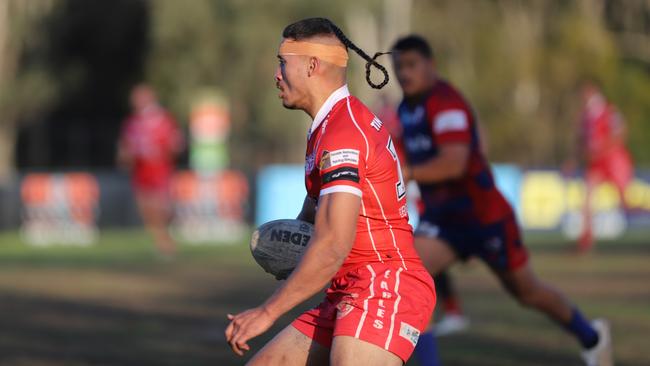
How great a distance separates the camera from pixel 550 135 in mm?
47844

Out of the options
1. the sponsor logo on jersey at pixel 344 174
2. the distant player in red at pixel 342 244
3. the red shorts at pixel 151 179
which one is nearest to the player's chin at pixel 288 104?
the distant player in red at pixel 342 244

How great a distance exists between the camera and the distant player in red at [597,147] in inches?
790

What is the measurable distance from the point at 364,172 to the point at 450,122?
3546 millimetres

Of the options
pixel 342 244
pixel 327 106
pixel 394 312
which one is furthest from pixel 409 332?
pixel 327 106

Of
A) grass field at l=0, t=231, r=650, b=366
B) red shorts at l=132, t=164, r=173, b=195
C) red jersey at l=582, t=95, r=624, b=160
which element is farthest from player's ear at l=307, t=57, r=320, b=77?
red shorts at l=132, t=164, r=173, b=195

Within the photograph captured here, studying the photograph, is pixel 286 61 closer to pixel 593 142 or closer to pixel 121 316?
pixel 121 316

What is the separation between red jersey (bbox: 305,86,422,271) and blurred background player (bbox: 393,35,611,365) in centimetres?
320

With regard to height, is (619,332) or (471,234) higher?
(471,234)

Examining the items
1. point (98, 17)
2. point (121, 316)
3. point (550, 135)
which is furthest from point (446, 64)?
point (121, 316)

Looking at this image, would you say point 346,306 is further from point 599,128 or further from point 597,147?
point 597,147

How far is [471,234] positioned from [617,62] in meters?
39.7

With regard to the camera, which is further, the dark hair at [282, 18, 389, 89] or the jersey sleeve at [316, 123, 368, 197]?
the dark hair at [282, 18, 389, 89]

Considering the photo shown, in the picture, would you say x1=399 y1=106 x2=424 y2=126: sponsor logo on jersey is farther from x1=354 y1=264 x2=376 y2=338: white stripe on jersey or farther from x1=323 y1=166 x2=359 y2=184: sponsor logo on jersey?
x1=323 y1=166 x2=359 y2=184: sponsor logo on jersey

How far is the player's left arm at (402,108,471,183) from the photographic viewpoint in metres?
8.65
